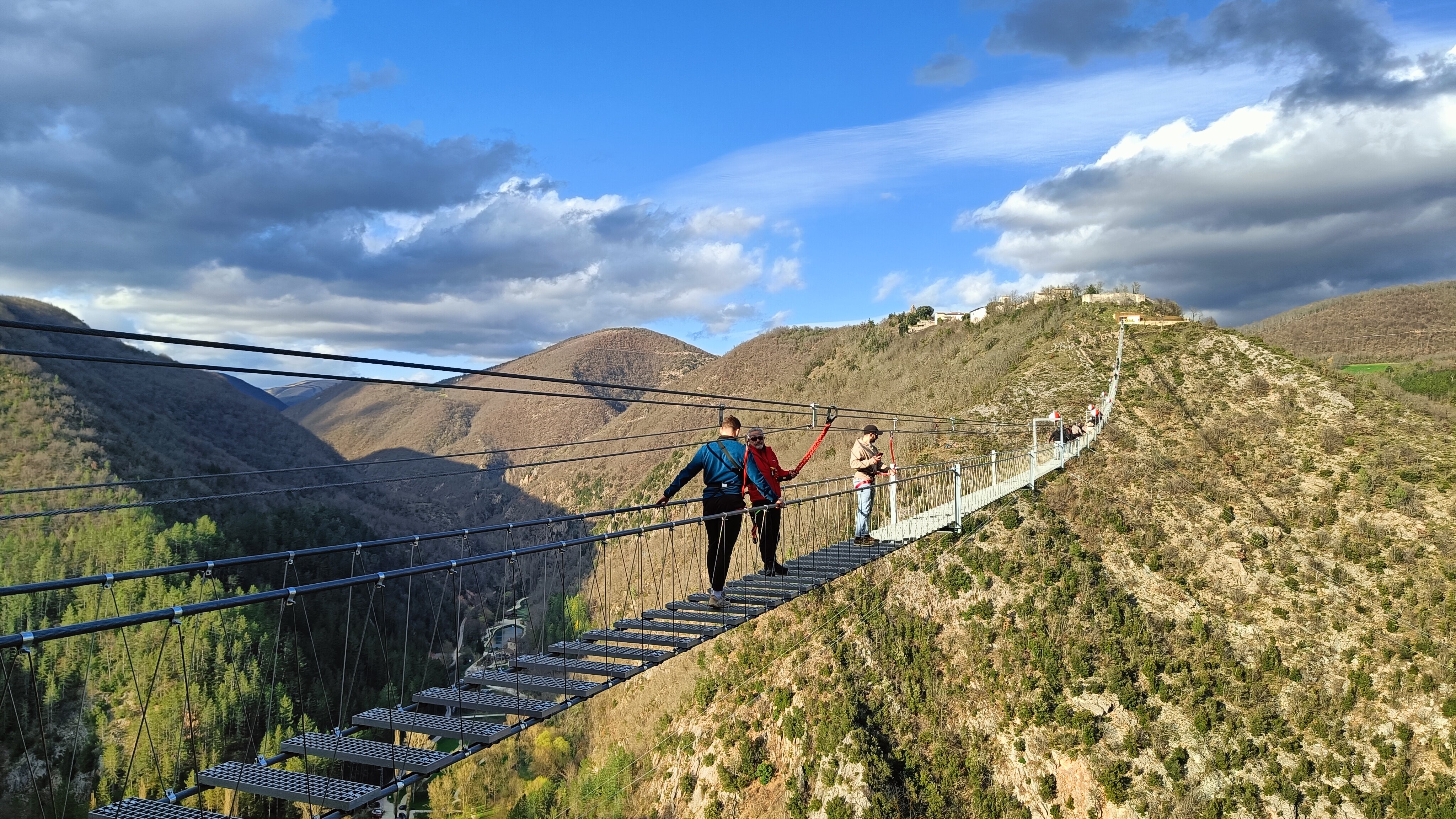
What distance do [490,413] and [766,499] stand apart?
132 metres

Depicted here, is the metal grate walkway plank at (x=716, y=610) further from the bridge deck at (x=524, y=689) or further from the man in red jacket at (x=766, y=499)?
the man in red jacket at (x=766, y=499)

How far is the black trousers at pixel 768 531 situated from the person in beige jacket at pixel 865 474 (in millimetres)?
1493

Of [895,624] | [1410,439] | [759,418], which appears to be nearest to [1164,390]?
[1410,439]

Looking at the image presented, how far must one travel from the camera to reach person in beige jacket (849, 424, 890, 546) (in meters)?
9.92

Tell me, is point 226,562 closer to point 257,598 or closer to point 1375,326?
point 257,598

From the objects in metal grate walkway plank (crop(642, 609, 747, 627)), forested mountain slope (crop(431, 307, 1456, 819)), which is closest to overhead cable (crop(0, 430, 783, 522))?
metal grate walkway plank (crop(642, 609, 747, 627))

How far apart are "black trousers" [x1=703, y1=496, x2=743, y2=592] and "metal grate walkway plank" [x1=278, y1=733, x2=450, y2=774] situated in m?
3.00

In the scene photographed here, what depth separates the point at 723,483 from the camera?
761 centimetres

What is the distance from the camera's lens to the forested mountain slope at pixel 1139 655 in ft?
62.6

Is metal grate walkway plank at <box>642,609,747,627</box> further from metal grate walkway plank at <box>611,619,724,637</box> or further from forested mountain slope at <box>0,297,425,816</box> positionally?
forested mountain slope at <box>0,297,425,816</box>

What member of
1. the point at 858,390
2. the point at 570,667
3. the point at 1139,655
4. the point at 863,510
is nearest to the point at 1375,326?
the point at 858,390

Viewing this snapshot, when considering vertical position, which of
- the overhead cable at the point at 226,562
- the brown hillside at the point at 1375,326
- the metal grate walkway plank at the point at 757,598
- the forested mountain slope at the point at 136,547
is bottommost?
the forested mountain slope at the point at 136,547

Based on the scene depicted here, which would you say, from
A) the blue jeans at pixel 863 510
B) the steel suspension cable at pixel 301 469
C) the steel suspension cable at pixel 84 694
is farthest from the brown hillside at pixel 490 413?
the steel suspension cable at pixel 84 694

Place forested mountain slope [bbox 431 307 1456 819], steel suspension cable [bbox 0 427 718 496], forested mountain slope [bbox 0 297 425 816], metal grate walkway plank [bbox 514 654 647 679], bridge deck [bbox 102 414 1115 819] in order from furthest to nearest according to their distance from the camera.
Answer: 1. forested mountain slope [bbox 0 297 425 816]
2. forested mountain slope [bbox 431 307 1456 819]
3. steel suspension cable [bbox 0 427 718 496]
4. metal grate walkway plank [bbox 514 654 647 679]
5. bridge deck [bbox 102 414 1115 819]
